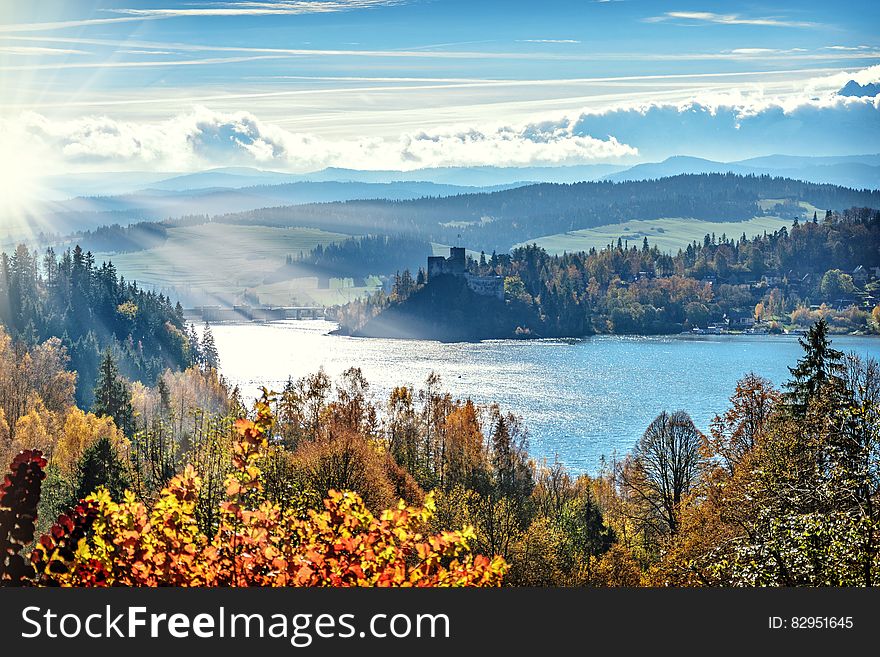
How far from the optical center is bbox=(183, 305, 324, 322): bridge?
182375 mm

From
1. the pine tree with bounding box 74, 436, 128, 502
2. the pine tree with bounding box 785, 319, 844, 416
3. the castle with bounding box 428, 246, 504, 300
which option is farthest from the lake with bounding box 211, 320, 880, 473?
the pine tree with bounding box 74, 436, 128, 502

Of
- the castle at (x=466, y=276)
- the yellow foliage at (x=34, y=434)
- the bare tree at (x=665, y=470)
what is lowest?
the bare tree at (x=665, y=470)

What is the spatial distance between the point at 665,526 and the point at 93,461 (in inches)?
728

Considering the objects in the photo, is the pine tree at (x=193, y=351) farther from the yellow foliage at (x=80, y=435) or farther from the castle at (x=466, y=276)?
the castle at (x=466, y=276)

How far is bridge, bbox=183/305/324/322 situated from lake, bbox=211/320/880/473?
491 inches

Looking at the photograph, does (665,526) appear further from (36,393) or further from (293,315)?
(293,315)

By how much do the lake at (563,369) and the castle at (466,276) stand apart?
18.8 metres

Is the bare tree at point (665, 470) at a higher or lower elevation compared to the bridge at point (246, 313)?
lower

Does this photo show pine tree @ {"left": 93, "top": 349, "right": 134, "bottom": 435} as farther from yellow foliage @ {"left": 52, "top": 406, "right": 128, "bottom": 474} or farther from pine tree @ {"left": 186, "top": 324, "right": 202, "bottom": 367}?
pine tree @ {"left": 186, "top": 324, "right": 202, "bottom": 367}

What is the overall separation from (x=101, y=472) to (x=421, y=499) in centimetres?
1281

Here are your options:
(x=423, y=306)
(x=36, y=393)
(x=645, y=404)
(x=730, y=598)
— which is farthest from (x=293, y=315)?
(x=730, y=598)

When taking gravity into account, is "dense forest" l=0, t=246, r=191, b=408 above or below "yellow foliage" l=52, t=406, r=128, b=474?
above

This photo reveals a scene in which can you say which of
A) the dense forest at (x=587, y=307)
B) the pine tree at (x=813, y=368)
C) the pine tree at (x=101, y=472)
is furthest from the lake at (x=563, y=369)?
the pine tree at (x=101, y=472)

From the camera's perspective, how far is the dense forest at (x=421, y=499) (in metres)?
8.41
